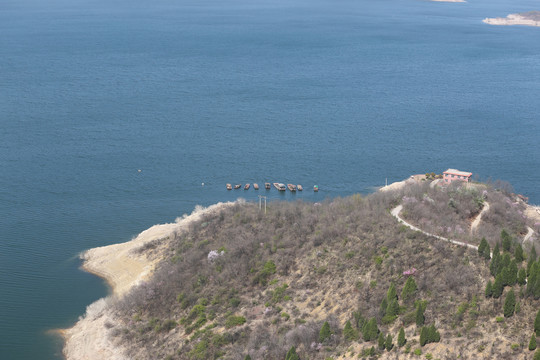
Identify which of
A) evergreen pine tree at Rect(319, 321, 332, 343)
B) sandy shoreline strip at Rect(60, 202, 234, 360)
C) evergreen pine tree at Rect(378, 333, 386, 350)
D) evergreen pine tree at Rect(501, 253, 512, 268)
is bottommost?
sandy shoreline strip at Rect(60, 202, 234, 360)

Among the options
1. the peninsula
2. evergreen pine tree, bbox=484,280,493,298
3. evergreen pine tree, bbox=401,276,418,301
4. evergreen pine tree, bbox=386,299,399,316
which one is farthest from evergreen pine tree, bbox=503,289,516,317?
evergreen pine tree, bbox=386,299,399,316

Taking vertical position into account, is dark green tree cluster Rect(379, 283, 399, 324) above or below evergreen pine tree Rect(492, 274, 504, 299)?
below

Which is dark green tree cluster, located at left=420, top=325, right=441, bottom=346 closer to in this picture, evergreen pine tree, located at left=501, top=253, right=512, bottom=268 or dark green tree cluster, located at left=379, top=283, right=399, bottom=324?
dark green tree cluster, located at left=379, top=283, right=399, bottom=324

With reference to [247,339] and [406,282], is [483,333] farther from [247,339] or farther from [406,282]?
[247,339]

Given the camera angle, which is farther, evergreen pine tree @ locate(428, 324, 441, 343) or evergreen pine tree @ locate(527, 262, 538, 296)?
evergreen pine tree @ locate(527, 262, 538, 296)

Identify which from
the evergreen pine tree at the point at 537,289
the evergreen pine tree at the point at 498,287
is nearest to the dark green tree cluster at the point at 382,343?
the evergreen pine tree at the point at 498,287

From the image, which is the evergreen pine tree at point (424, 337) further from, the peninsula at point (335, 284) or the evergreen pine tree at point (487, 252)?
the evergreen pine tree at point (487, 252)

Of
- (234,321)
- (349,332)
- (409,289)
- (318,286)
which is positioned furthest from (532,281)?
(234,321)
